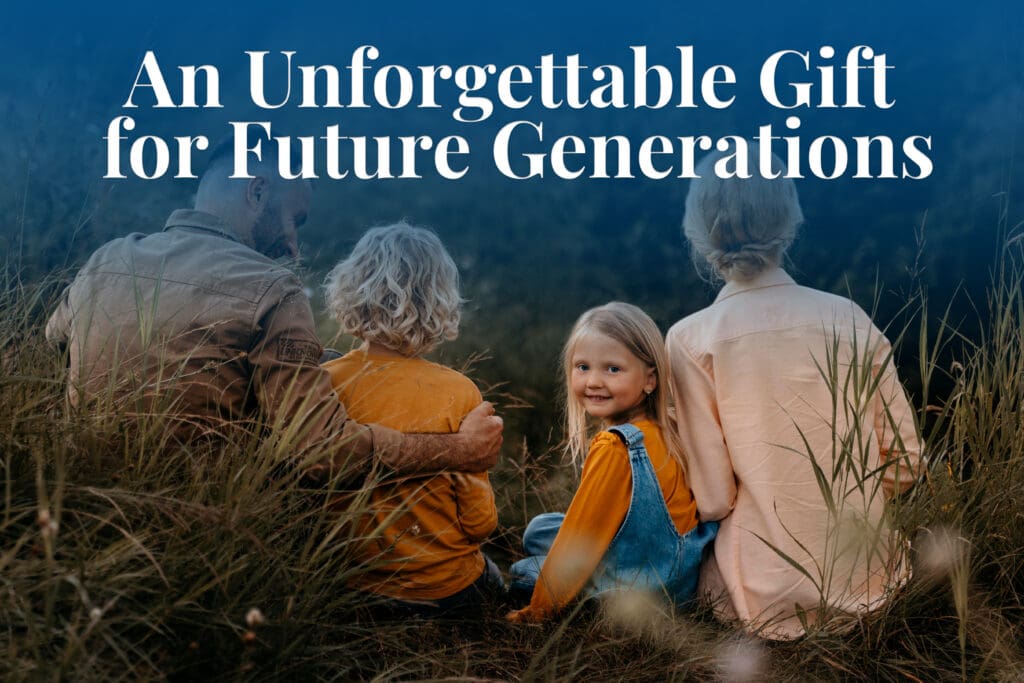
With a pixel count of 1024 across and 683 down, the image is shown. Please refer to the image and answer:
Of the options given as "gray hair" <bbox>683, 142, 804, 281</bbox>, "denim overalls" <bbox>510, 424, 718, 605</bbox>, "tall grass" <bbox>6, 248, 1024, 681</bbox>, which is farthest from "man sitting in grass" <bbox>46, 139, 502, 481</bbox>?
"gray hair" <bbox>683, 142, 804, 281</bbox>

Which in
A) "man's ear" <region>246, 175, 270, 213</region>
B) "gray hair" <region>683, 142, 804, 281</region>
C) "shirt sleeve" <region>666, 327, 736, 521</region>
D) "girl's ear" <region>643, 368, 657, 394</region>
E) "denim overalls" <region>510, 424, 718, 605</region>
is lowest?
"denim overalls" <region>510, 424, 718, 605</region>

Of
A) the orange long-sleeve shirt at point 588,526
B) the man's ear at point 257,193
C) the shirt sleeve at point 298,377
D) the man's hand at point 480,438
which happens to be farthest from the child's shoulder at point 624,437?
the man's ear at point 257,193

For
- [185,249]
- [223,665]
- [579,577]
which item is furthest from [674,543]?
[185,249]

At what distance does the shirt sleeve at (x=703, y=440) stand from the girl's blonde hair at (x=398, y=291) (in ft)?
2.05

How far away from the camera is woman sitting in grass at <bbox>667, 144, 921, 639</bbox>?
2.38 metres

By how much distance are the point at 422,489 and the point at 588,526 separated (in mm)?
421

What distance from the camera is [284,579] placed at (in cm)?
171

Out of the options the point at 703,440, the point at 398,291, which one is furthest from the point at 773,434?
the point at 398,291

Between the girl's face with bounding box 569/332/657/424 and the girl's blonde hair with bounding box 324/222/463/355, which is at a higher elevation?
the girl's blonde hair with bounding box 324/222/463/355

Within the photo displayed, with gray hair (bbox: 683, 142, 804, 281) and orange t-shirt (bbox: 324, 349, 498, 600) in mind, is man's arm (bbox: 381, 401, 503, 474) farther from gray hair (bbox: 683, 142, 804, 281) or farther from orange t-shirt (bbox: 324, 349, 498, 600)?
gray hair (bbox: 683, 142, 804, 281)

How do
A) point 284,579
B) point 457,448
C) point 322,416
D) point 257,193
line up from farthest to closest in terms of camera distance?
point 257,193 → point 457,448 → point 322,416 → point 284,579

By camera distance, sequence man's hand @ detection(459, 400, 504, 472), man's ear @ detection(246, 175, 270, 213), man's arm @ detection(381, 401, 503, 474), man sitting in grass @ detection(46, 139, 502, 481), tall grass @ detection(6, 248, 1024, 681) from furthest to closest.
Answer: man's ear @ detection(246, 175, 270, 213), man's hand @ detection(459, 400, 504, 472), man's arm @ detection(381, 401, 503, 474), man sitting in grass @ detection(46, 139, 502, 481), tall grass @ detection(6, 248, 1024, 681)

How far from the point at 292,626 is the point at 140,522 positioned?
31 centimetres

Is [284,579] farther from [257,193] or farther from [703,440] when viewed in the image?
[257,193]
